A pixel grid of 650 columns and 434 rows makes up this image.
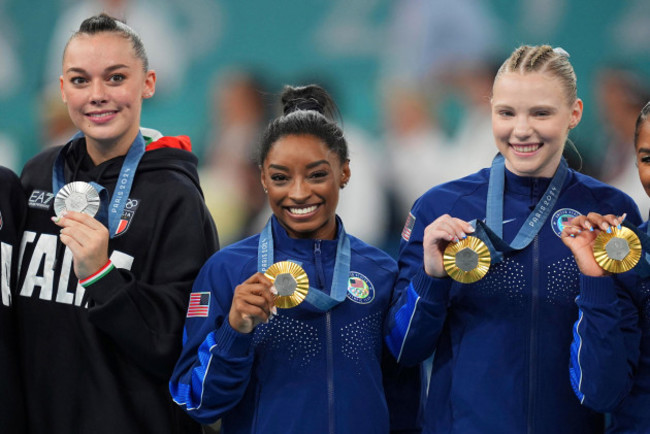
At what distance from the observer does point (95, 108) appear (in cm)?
283

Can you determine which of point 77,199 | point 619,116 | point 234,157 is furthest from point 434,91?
point 77,199

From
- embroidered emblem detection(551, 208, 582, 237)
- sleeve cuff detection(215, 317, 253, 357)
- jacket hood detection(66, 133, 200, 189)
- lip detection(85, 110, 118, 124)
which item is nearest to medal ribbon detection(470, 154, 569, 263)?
embroidered emblem detection(551, 208, 582, 237)

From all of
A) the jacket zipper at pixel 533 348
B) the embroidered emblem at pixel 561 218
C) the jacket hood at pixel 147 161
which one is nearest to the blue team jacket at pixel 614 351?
the jacket zipper at pixel 533 348

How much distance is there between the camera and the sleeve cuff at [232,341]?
242cm

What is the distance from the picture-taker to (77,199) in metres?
2.66

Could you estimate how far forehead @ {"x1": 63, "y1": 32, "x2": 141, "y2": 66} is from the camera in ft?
9.29

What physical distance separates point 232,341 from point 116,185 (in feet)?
2.36

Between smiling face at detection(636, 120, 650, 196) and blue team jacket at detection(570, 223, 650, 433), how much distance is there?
273 millimetres

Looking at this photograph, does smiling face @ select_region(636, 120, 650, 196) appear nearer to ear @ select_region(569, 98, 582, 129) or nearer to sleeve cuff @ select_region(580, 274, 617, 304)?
ear @ select_region(569, 98, 582, 129)

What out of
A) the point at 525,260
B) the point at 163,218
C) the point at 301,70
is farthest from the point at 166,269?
the point at 301,70

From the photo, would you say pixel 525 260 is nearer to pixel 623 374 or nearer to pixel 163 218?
pixel 623 374

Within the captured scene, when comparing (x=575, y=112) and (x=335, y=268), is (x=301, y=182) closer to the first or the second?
(x=335, y=268)

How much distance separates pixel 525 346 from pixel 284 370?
0.68m

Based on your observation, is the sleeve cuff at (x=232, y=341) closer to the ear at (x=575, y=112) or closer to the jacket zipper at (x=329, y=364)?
the jacket zipper at (x=329, y=364)
